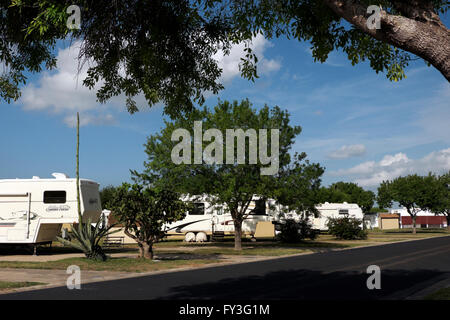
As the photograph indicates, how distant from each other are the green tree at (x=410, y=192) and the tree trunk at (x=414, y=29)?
51.7 m

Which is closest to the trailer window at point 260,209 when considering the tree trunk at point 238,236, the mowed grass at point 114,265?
the tree trunk at point 238,236

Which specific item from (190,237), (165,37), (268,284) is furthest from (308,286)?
(190,237)

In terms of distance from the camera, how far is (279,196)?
83.9ft

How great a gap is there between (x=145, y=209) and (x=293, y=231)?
16.5 metres

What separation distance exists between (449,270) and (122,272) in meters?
10.4

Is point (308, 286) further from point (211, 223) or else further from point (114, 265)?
point (211, 223)

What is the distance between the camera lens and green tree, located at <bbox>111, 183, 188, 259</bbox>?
60.4 feet

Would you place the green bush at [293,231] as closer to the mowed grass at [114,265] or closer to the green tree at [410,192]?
the mowed grass at [114,265]

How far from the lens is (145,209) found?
18.5 metres

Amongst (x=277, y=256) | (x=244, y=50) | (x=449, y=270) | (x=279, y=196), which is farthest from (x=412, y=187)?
(x=244, y=50)

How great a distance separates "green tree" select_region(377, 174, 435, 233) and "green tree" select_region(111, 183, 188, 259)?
4210 centimetres

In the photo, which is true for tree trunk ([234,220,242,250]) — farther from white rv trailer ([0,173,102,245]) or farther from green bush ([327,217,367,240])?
green bush ([327,217,367,240])

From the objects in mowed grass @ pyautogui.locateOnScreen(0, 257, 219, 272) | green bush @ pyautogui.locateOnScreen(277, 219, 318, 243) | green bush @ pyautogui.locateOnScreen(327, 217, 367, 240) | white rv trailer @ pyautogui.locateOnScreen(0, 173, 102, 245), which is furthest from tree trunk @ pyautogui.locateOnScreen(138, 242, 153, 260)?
green bush @ pyautogui.locateOnScreen(327, 217, 367, 240)

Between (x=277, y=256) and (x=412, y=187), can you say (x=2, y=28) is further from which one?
(x=412, y=187)
